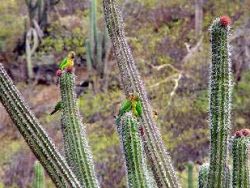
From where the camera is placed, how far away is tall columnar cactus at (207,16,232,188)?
2.34m

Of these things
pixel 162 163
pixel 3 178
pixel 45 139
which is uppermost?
pixel 45 139

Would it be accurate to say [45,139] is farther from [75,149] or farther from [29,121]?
[75,149]

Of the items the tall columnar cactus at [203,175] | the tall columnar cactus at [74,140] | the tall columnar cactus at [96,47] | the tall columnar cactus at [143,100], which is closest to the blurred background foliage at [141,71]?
the tall columnar cactus at [96,47]

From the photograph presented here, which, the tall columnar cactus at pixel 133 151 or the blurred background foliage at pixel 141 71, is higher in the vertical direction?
the tall columnar cactus at pixel 133 151

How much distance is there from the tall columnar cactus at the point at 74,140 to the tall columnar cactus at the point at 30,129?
1.10 feet

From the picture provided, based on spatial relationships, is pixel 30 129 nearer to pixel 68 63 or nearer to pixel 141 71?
pixel 68 63

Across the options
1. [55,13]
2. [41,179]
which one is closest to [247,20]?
[55,13]

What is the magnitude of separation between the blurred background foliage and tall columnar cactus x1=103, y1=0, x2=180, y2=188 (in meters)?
4.97

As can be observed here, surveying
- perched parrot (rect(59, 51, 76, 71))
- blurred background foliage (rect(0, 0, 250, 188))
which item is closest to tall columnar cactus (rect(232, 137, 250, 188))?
perched parrot (rect(59, 51, 76, 71))

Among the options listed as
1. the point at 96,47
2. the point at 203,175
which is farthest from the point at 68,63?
the point at 96,47

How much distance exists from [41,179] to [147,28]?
10.1 meters

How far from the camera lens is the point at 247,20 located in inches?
457

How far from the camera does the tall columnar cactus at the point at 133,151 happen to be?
223cm

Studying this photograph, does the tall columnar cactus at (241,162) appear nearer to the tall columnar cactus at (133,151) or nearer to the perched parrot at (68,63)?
the tall columnar cactus at (133,151)
